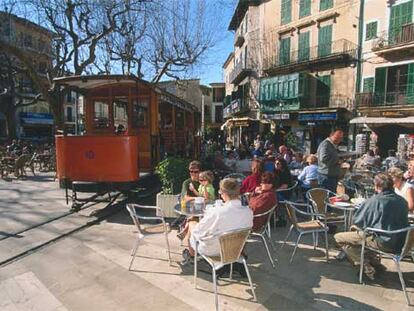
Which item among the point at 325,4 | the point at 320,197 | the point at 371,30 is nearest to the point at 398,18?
the point at 371,30

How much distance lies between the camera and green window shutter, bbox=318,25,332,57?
894 inches

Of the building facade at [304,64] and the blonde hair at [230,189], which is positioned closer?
the blonde hair at [230,189]

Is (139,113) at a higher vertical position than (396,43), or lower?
lower

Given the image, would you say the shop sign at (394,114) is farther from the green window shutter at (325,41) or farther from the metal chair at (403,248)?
the metal chair at (403,248)

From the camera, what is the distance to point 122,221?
6.41 meters

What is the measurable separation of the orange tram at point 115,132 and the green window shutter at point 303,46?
1639 centimetres

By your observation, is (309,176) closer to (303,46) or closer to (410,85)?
(410,85)

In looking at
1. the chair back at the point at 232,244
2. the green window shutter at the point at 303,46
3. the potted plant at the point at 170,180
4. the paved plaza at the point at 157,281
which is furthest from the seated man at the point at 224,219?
the green window shutter at the point at 303,46

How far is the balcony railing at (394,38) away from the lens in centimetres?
1791

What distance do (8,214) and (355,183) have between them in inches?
273

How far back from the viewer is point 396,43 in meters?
18.6

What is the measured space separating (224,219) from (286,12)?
25516 millimetres

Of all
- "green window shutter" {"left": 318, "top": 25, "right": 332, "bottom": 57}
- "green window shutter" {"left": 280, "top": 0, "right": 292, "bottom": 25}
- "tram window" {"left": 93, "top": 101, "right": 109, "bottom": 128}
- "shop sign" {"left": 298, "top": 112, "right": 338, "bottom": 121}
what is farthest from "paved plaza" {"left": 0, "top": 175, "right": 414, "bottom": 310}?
"green window shutter" {"left": 280, "top": 0, "right": 292, "bottom": 25}

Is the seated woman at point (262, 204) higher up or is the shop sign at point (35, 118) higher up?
the shop sign at point (35, 118)
